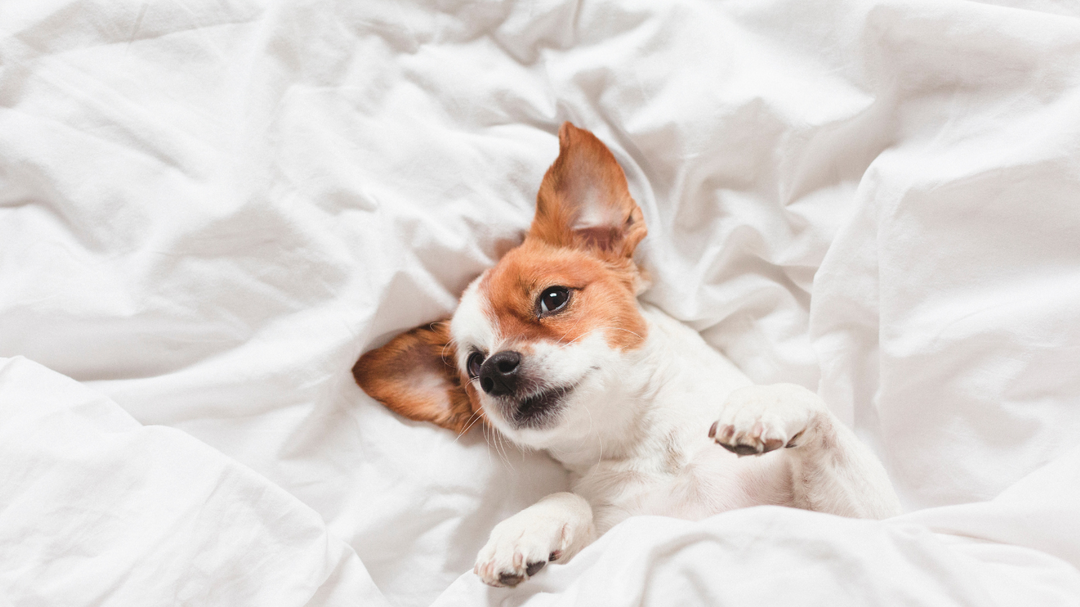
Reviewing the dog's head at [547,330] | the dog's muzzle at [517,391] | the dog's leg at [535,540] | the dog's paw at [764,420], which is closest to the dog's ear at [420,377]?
the dog's head at [547,330]

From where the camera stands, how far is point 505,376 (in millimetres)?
1418

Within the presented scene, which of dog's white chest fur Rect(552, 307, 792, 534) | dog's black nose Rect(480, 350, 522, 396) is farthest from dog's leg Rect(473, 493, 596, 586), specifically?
dog's black nose Rect(480, 350, 522, 396)

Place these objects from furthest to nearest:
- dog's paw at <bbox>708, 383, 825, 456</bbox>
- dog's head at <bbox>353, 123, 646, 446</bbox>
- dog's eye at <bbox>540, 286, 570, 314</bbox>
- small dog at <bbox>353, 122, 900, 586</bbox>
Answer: dog's eye at <bbox>540, 286, 570, 314</bbox>, dog's head at <bbox>353, 123, 646, 446</bbox>, small dog at <bbox>353, 122, 900, 586</bbox>, dog's paw at <bbox>708, 383, 825, 456</bbox>

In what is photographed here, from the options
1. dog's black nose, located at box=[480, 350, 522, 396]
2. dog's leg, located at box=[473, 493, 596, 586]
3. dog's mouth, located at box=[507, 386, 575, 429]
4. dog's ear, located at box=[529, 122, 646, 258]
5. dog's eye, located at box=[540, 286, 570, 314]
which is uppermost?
dog's ear, located at box=[529, 122, 646, 258]

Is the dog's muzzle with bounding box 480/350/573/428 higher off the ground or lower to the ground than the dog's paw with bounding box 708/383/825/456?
lower

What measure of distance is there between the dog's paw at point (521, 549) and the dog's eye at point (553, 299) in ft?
1.58

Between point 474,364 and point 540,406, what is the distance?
0.27m

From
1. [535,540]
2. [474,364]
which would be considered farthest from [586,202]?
[535,540]

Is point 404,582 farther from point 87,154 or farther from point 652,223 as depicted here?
point 87,154

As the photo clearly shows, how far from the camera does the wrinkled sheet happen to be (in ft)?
4.09

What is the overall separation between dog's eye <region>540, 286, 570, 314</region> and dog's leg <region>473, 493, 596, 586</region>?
45 centimetres

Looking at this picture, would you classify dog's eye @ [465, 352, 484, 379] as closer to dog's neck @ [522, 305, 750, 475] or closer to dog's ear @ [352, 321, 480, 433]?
dog's ear @ [352, 321, 480, 433]

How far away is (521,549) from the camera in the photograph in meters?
1.29

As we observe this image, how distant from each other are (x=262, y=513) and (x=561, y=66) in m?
1.29
